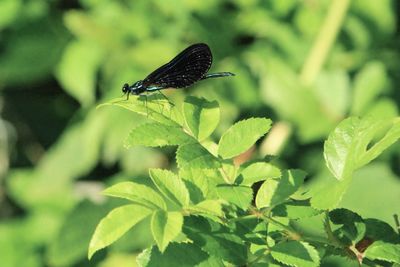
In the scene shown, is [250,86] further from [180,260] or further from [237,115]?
[180,260]

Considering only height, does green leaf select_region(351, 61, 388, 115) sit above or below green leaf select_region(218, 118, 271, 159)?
below

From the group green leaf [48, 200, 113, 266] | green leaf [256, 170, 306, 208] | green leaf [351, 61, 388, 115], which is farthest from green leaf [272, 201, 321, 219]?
green leaf [48, 200, 113, 266]

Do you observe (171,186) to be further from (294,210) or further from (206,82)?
(206,82)

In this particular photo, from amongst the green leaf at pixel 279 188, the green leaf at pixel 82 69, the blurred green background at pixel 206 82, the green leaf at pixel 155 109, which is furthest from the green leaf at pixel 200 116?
the green leaf at pixel 82 69

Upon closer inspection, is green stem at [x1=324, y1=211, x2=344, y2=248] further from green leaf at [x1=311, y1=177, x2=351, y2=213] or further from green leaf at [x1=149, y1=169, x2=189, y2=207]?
green leaf at [x1=149, y1=169, x2=189, y2=207]

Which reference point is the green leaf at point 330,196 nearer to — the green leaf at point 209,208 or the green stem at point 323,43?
the green leaf at point 209,208
